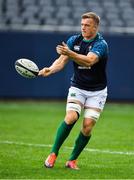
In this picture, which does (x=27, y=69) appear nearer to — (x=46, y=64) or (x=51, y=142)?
(x=51, y=142)

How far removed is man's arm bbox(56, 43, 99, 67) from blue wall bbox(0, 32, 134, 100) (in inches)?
469

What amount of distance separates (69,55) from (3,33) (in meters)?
12.9

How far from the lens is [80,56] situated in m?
9.87

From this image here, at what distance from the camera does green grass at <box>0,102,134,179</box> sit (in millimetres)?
9836

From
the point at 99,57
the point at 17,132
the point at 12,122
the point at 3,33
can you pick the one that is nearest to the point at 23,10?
the point at 3,33

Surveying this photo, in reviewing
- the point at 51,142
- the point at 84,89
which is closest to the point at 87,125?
the point at 84,89

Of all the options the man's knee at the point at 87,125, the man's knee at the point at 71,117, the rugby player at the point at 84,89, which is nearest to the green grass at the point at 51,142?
the rugby player at the point at 84,89

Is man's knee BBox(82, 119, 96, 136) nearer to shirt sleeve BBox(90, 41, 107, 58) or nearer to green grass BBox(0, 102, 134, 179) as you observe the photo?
green grass BBox(0, 102, 134, 179)

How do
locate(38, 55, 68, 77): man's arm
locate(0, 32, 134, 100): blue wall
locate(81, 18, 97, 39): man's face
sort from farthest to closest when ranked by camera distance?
locate(0, 32, 134, 100): blue wall, locate(38, 55, 68, 77): man's arm, locate(81, 18, 97, 39): man's face

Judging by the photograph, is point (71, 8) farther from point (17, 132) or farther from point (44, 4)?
point (17, 132)

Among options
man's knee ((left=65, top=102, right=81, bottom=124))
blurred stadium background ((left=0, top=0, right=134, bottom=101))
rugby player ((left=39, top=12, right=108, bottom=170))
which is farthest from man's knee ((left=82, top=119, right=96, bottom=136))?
blurred stadium background ((left=0, top=0, right=134, bottom=101))

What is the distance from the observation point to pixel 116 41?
73.6 feet

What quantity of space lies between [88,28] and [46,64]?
12.2 m

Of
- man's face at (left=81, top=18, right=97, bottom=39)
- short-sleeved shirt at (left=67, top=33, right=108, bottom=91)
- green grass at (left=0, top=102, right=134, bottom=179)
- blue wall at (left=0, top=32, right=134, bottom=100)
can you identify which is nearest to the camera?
green grass at (left=0, top=102, right=134, bottom=179)
